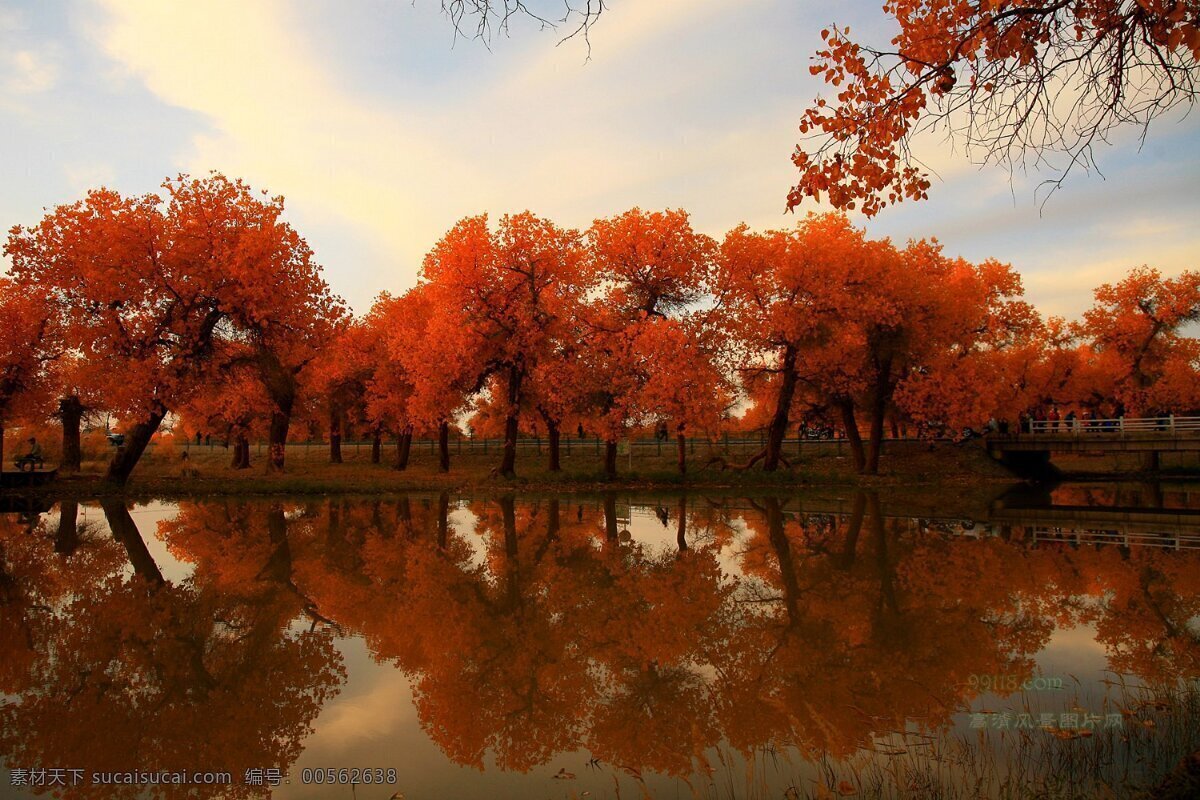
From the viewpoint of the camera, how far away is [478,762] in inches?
229

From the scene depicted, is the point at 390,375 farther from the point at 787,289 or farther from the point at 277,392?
the point at 787,289

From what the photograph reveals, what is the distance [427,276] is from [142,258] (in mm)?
10992

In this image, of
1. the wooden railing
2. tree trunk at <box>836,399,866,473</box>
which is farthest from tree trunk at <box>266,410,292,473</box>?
the wooden railing

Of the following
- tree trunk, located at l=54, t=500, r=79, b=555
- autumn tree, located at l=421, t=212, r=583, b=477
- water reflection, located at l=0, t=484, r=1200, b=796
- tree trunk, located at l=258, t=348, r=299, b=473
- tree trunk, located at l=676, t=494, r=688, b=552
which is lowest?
tree trunk, located at l=676, t=494, r=688, b=552

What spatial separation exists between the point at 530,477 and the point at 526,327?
6.80 m

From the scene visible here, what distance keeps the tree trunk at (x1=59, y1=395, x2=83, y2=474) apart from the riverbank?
0.88 meters

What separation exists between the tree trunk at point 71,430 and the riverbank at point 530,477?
2.88ft

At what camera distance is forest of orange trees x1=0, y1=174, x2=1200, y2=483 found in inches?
1078

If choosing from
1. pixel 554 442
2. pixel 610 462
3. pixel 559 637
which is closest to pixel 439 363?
pixel 554 442

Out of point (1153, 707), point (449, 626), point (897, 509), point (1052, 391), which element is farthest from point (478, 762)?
point (1052, 391)

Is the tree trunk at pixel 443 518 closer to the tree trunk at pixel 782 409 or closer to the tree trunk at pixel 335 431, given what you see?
the tree trunk at pixel 782 409

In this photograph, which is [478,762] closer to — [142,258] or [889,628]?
[889,628]

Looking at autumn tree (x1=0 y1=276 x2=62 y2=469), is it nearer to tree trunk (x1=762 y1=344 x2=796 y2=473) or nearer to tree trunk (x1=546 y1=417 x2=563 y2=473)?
tree trunk (x1=546 y1=417 x2=563 y2=473)

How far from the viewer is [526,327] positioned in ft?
108
